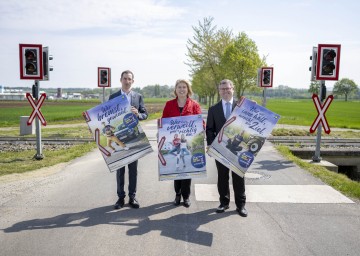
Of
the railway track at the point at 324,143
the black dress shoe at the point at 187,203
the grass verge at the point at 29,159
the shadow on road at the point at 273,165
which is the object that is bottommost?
the grass verge at the point at 29,159

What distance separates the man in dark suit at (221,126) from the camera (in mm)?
5137

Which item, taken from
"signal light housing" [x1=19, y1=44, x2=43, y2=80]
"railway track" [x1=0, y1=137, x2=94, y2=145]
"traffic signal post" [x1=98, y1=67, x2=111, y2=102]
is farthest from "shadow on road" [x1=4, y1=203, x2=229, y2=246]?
"traffic signal post" [x1=98, y1=67, x2=111, y2=102]

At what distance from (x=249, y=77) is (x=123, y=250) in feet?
74.8

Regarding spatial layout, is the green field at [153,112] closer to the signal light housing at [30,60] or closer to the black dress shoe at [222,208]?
the signal light housing at [30,60]

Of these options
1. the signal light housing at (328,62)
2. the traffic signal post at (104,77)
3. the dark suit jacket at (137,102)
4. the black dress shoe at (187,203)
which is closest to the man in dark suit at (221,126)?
the black dress shoe at (187,203)

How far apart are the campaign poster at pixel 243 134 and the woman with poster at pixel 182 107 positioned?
2.31 ft

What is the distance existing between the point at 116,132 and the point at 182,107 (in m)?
1.19

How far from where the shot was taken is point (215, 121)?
5270 millimetres

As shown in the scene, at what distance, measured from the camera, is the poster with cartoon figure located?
513 cm

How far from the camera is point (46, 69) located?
383 inches

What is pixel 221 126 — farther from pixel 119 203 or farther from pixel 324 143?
pixel 324 143

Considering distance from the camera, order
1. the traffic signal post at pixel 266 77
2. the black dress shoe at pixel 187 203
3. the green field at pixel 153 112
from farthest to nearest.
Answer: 1. the green field at pixel 153 112
2. the traffic signal post at pixel 266 77
3. the black dress shoe at pixel 187 203

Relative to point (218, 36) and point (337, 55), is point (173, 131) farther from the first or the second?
point (218, 36)

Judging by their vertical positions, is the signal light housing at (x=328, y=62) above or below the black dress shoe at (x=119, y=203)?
above
